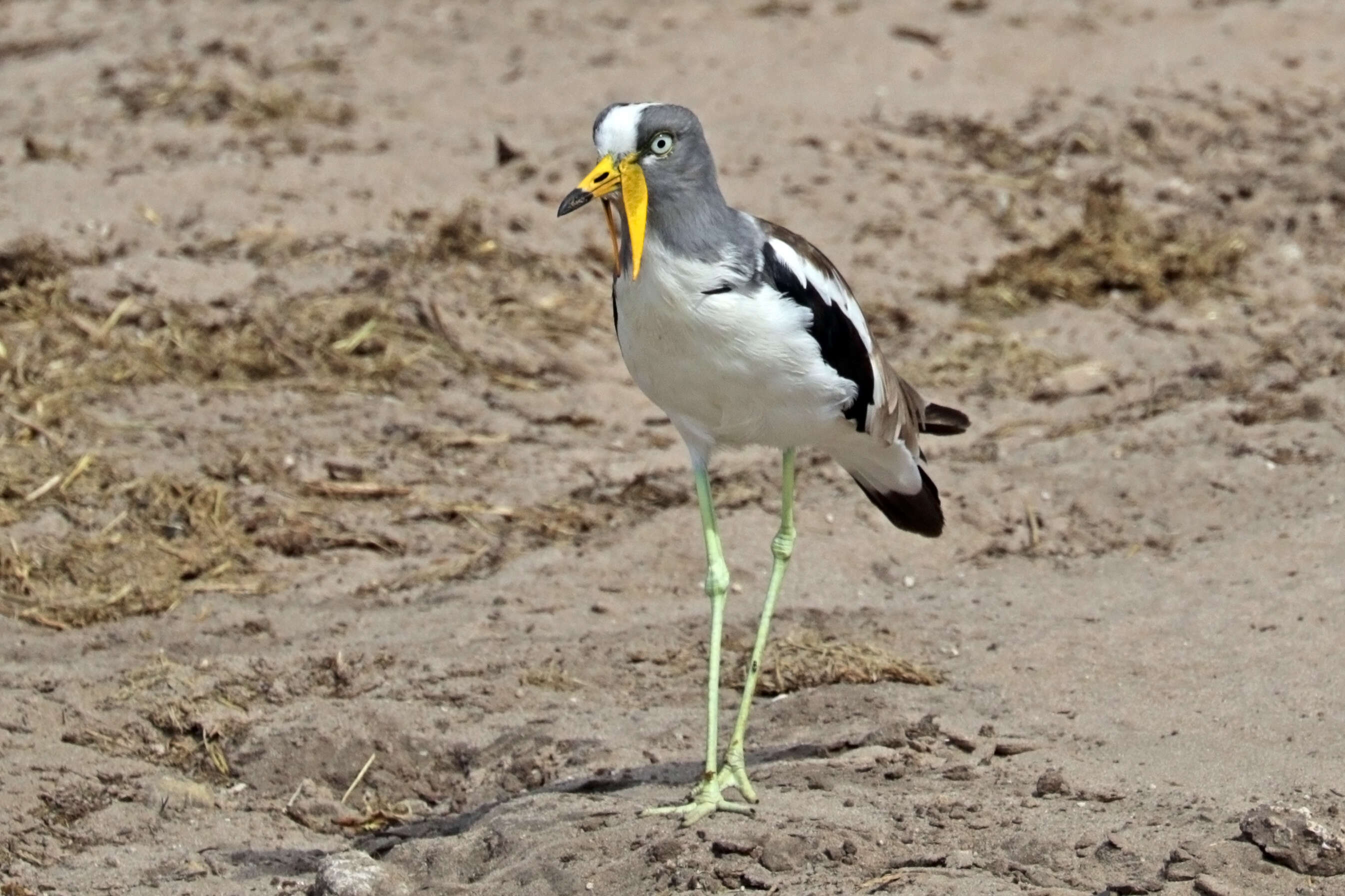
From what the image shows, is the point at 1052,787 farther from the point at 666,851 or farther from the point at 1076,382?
the point at 1076,382

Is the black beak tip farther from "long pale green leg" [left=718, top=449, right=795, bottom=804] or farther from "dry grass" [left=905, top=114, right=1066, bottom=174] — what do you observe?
"dry grass" [left=905, top=114, right=1066, bottom=174]

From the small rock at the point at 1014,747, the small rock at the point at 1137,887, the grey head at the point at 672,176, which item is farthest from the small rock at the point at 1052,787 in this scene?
the grey head at the point at 672,176

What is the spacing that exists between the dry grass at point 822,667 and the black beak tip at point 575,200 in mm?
1702

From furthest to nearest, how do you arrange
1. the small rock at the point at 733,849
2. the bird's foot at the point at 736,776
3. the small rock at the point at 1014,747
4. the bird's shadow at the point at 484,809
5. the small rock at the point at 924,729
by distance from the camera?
the small rock at the point at 924,729
the small rock at the point at 1014,747
the bird's shadow at the point at 484,809
the bird's foot at the point at 736,776
the small rock at the point at 733,849

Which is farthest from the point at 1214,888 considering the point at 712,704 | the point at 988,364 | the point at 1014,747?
the point at 988,364

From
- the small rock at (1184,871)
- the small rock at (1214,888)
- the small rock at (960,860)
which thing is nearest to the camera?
the small rock at (1214,888)

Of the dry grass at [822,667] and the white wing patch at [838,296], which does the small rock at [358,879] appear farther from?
the white wing patch at [838,296]

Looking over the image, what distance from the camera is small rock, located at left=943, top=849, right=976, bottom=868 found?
4.07 meters

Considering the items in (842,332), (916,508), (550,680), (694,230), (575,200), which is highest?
(575,200)

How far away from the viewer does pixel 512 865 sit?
14.3ft

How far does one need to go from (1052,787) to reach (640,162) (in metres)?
1.80

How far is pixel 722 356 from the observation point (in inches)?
179

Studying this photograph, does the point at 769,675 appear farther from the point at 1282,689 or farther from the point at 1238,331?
the point at 1238,331

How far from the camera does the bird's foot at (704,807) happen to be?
4.45 meters
